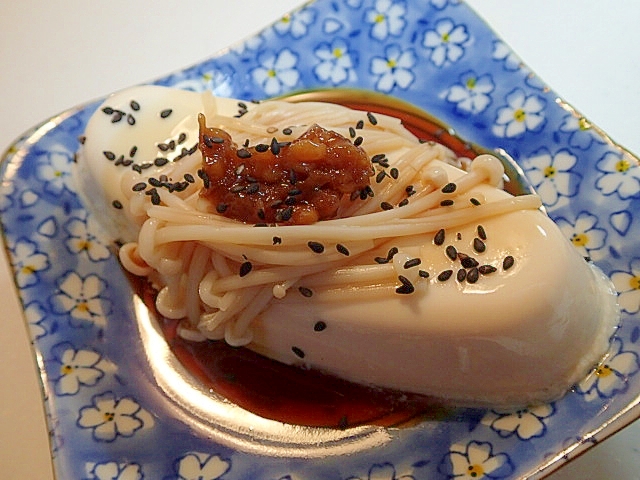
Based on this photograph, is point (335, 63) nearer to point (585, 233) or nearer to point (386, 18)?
point (386, 18)

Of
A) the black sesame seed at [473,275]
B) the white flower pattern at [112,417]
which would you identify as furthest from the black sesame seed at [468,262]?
the white flower pattern at [112,417]

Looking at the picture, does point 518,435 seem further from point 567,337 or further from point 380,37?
point 380,37

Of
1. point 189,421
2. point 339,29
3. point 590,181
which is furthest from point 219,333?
point 339,29

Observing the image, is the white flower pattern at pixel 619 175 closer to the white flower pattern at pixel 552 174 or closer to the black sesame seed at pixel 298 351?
the white flower pattern at pixel 552 174

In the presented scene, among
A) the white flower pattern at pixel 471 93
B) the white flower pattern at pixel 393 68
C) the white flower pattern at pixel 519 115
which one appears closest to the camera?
the white flower pattern at pixel 519 115

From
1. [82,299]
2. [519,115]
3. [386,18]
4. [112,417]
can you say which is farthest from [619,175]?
[82,299]

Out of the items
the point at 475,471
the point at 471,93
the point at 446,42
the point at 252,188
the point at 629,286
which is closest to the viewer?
the point at 475,471

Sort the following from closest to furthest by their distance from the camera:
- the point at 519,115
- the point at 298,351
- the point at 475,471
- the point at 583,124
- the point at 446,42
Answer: the point at 475,471
the point at 298,351
the point at 583,124
the point at 519,115
the point at 446,42
